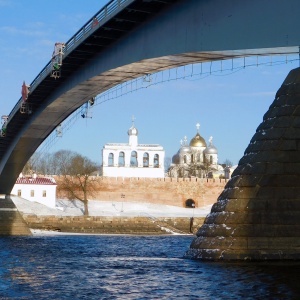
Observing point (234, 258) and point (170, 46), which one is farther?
point (170, 46)

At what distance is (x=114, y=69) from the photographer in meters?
29.8

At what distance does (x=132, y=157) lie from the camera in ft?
401

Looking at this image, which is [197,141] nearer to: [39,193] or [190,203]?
[190,203]

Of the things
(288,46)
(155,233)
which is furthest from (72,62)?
(155,233)

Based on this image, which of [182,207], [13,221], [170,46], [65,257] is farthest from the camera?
[182,207]

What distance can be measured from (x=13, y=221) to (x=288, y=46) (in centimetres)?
4145

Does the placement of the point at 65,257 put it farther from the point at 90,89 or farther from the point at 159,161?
the point at 159,161

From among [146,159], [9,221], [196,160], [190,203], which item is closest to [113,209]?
[190,203]

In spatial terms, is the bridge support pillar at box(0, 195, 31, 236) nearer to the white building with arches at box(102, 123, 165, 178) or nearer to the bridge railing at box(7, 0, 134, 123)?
the bridge railing at box(7, 0, 134, 123)

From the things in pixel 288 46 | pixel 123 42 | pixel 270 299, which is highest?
pixel 123 42

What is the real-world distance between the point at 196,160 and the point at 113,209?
51.0 metres

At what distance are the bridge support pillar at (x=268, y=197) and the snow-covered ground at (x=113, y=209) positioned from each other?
53.0m

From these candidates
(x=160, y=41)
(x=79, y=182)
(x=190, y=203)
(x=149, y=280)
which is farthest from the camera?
(x=190, y=203)

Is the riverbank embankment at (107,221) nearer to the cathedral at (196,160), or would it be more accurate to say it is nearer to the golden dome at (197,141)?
the cathedral at (196,160)
